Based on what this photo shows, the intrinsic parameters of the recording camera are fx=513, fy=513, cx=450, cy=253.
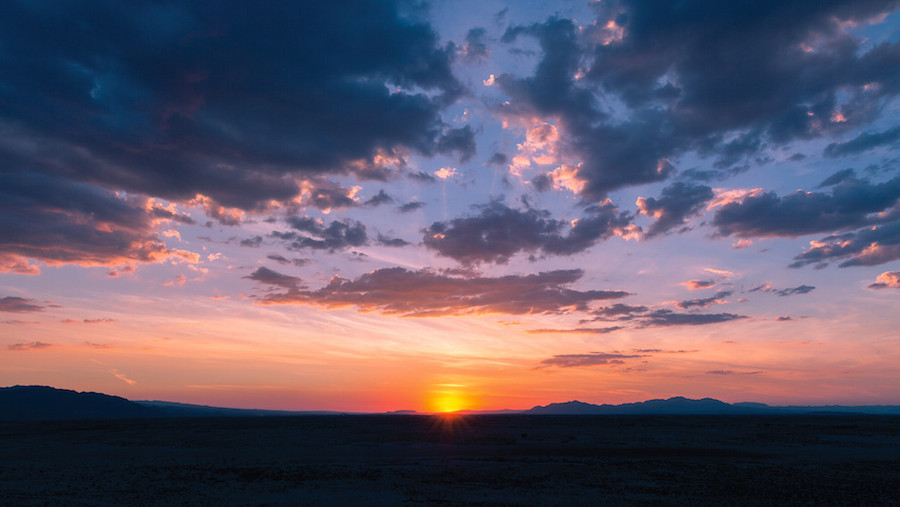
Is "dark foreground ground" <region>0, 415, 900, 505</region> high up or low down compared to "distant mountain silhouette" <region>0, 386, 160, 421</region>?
up

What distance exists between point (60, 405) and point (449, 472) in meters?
179

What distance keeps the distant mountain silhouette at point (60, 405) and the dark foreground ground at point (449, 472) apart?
13048cm

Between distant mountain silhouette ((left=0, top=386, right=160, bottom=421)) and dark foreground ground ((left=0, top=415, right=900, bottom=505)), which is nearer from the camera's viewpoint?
dark foreground ground ((left=0, top=415, right=900, bottom=505))

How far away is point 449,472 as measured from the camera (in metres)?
28.2

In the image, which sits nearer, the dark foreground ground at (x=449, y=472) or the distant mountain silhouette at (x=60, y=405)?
the dark foreground ground at (x=449, y=472)

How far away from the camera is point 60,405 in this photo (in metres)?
157

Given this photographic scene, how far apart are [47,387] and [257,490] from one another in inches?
7771

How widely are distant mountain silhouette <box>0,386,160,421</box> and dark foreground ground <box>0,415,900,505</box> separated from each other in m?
130

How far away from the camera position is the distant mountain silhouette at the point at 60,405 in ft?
484

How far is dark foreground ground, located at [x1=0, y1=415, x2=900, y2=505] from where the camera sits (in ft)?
71.9

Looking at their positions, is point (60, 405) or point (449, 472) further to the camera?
point (60, 405)

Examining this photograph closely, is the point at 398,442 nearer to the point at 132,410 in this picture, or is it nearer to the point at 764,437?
the point at 764,437

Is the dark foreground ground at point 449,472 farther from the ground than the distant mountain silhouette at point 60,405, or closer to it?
farther from the ground

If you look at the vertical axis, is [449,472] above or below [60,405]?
above
